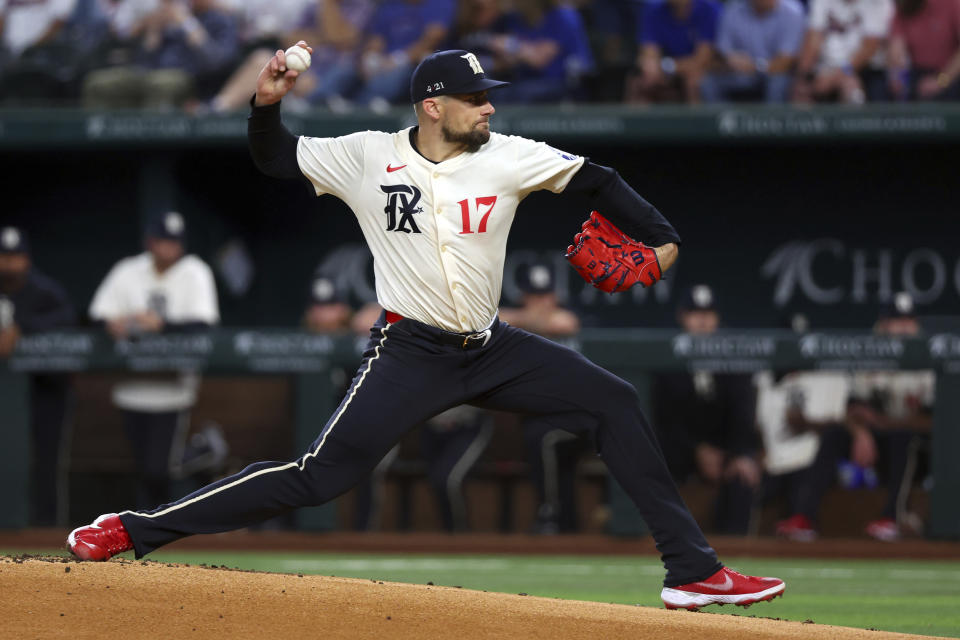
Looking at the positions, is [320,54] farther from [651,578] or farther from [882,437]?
[651,578]

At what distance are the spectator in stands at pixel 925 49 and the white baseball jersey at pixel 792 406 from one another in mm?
2517

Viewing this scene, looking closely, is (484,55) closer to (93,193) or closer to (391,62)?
(391,62)

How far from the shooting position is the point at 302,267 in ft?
40.0

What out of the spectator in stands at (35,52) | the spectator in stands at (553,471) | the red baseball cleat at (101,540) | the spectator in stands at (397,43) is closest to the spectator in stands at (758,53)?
the spectator in stands at (397,43)

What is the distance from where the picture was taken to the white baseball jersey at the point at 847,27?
1009 cm

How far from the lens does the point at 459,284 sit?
4328 millimetres

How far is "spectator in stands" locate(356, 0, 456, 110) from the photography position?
10586mm

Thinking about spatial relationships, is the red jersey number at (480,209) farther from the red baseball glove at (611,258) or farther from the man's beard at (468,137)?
the red baseball glove at (611,258)

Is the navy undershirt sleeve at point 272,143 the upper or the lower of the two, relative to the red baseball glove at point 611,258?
upper

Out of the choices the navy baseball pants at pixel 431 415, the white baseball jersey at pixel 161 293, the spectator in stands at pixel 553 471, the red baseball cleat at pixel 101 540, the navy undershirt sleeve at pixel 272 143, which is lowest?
the spectator in stands at pixel 553 471

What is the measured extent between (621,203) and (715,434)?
467 cm

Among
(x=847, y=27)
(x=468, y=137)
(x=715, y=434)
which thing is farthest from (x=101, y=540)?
(x=847, y=27)

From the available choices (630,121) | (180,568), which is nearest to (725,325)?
(630,121)

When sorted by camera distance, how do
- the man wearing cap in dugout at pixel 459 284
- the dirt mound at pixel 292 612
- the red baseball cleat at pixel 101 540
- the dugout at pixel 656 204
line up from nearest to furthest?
the dirt mound at pixel 292 612
the red baseball cleat at pixel 101 540
the man wearing cap in dugout at pixel 459 284
the dugout at pixel 656 204
